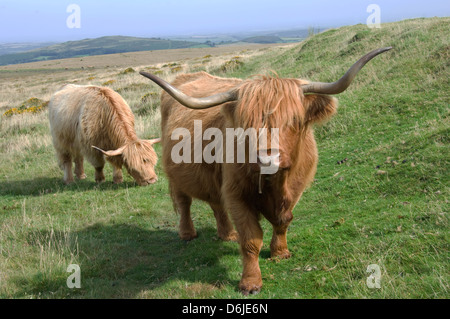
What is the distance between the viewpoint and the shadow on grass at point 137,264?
13.9 ft

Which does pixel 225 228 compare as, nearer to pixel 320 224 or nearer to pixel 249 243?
pixel 320 224

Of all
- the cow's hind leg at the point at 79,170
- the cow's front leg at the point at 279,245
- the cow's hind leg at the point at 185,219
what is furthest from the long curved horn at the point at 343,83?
the cow's hind leg at the point at 79,170

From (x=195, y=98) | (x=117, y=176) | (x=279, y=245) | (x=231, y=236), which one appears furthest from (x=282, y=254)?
(x=117, y=176)

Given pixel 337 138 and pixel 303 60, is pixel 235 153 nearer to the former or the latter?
pixel 337 138

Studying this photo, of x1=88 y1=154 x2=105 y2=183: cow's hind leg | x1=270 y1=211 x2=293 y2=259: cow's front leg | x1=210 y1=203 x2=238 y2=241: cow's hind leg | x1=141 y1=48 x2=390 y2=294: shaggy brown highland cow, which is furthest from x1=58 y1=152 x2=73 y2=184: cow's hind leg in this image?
x1=270 y1=211 x2=293 y2=259: cow's front leg

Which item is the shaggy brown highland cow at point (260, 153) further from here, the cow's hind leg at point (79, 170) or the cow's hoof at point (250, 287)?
the cow's hind leg at point (79, 170)

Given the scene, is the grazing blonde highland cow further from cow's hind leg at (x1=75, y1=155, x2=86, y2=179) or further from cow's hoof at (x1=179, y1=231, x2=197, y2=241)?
cow's hoof at (x1=179, y1=231, x2=197, y2=241)

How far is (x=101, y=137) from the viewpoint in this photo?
340 inches

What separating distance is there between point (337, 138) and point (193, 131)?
4.05 metres

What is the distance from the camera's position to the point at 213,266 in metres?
4.66

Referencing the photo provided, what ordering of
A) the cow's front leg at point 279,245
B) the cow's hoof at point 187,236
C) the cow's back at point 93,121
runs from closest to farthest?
the cow's front leg at point 279,245 < the cow's hoof at point 187,236 < the cow's back at point 93,121

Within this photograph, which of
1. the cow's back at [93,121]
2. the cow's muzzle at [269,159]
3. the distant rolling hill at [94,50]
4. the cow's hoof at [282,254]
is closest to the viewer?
the cow's muzzle at [269,159]

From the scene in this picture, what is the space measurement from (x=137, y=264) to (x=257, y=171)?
248cm
